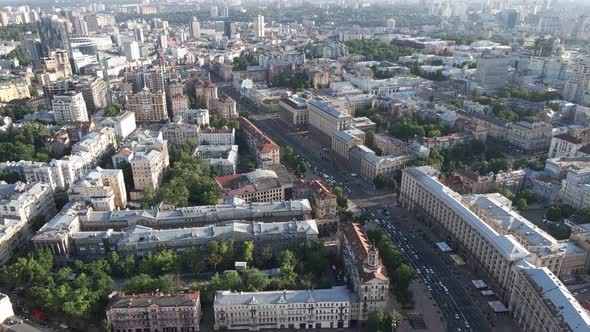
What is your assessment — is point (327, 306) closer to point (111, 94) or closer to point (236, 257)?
point (236, 257)

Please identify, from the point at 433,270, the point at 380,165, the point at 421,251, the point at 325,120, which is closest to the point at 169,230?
the point at 421,251

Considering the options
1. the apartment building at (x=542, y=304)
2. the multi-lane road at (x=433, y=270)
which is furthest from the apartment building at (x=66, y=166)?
the apartment building at (x=542, y=304)

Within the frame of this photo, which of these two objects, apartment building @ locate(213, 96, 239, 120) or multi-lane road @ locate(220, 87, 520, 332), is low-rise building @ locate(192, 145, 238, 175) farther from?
apartment building @ locate(213, 96, 239, 120)

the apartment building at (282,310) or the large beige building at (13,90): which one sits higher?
the large beige building at (13,90)

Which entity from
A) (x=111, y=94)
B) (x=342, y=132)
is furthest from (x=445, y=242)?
(x=111, y=94)

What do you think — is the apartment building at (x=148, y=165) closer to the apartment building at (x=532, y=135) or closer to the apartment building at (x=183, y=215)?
the apartment building at (x=183, y=215)

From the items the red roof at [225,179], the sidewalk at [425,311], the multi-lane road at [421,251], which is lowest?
the sidewalk at [425,311]
